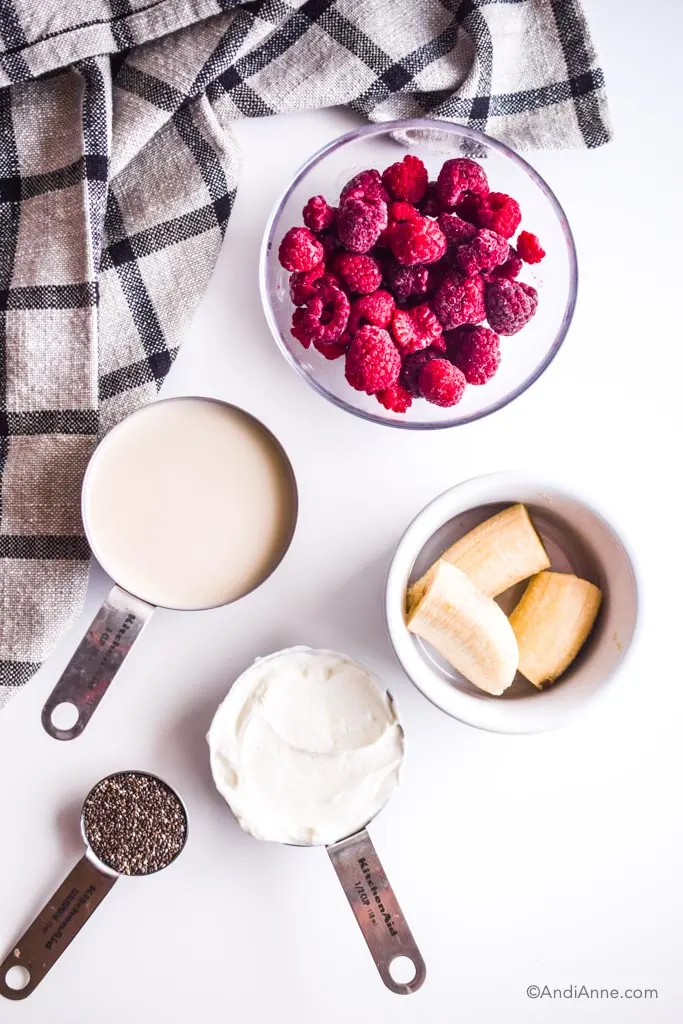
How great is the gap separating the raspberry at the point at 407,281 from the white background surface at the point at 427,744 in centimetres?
17

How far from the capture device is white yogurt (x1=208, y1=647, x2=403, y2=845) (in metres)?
0.88

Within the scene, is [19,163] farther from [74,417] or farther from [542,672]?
[542,672]

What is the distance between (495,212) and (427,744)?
23.6 inches

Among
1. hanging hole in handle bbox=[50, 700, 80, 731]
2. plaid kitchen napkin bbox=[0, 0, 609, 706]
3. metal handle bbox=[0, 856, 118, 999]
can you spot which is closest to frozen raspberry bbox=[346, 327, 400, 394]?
plaid kitchen napkin bbox=[0, 0, 609, 706]

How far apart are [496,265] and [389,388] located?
171mm

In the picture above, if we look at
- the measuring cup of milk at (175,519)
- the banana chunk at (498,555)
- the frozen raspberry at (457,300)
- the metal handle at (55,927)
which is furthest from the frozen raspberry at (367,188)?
the metal handle at (55,927)

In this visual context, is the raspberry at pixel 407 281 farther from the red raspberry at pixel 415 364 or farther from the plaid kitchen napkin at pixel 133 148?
the plaid kitchen napkin at pixel 133 148

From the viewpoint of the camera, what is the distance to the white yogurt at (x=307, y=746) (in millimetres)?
880

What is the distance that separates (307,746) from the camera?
892 mm

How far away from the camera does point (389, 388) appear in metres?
0.86

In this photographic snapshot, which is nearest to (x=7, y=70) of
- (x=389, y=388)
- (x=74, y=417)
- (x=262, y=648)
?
(x=74, y=417)

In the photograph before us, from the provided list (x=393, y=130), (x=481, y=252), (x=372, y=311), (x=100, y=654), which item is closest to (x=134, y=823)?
(x=100, y=654)

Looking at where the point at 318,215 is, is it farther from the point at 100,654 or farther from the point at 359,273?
the point at 100,654

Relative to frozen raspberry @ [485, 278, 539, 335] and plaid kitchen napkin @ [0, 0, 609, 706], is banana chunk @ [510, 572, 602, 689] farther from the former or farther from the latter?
plaid kitchen napkin @ [0, 0, 609, 706]
